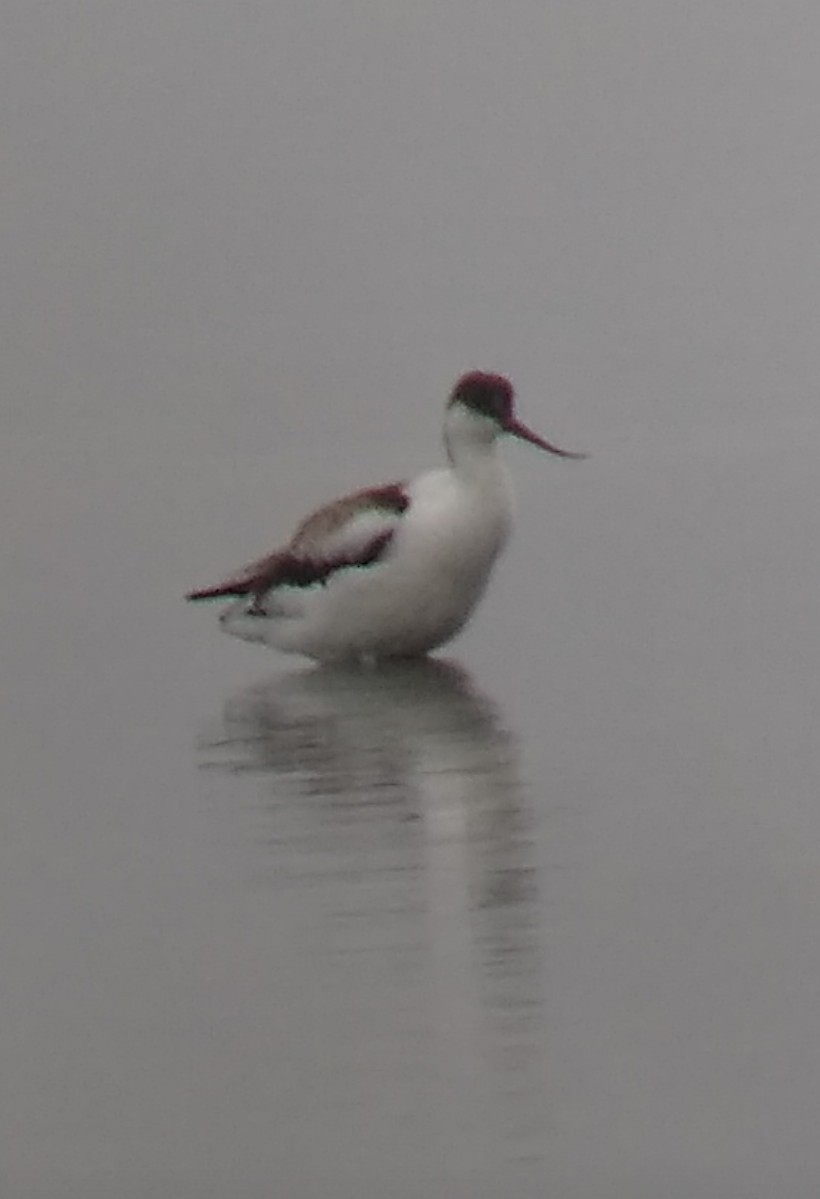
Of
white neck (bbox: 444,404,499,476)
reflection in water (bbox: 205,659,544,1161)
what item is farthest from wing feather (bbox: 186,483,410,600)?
reflection in water (bbox: 205,659,544,1161)

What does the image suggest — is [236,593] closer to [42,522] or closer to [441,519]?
[441,519]

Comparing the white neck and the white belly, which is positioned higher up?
the white neck

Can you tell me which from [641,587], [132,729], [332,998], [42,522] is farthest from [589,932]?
[42,522]

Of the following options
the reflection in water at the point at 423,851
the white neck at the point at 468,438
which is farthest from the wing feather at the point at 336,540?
the reflection in water at the point at 423,851

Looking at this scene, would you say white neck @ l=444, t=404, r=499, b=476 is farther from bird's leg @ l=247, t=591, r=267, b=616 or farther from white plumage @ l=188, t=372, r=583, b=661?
bird's leg @ l=247, t=591, r=267, b=616

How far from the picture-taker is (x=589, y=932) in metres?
5.54

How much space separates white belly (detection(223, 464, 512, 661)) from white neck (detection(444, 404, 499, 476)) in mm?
77

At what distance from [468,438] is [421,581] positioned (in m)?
0.52

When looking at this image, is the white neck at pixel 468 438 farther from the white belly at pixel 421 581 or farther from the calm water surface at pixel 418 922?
the calm water surface at pixel 418 922

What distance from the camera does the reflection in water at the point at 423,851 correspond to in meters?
4.90

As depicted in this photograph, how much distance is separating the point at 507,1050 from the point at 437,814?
1.85 metres

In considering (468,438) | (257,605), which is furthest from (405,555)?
(257,605)

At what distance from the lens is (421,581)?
928cm

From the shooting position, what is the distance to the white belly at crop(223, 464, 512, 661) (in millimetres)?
9234
